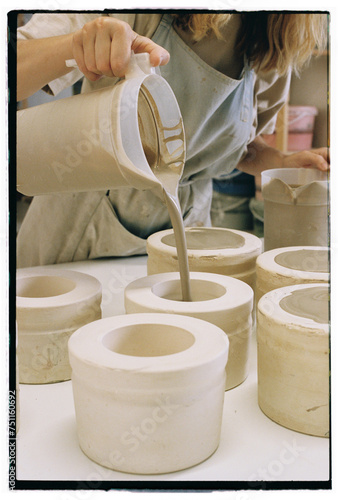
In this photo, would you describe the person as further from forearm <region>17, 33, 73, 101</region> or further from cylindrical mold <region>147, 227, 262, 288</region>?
cylindrical mold <region>147, 227, 262, 288</region>

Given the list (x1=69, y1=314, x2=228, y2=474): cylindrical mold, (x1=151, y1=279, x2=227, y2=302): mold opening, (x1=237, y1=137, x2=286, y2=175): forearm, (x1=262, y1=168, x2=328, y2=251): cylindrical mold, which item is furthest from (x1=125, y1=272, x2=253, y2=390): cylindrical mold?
(x1=237, y1=137, x2=286, y2=175): forearm

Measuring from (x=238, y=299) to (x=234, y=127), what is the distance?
61 cm

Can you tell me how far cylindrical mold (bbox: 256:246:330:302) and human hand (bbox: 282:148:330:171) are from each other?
342 mm

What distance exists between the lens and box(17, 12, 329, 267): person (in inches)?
36.0

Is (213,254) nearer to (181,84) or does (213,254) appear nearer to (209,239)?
(209,239)

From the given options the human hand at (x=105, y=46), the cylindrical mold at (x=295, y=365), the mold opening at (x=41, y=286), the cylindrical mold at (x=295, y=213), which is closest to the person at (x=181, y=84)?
the human hand at (x=105, y=46)

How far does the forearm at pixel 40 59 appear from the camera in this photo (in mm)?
916

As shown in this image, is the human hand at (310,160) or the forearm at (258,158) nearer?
the human hand at (310,160)

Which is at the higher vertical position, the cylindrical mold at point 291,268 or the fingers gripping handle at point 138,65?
the fingers gripping handle at point 138,65

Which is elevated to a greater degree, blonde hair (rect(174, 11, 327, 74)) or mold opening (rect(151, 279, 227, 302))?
blonde hair (rect(174, 11, 327, 74))

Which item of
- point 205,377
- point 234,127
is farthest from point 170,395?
point 234,127

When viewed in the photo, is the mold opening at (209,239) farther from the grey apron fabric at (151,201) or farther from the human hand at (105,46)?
the human hand at (105,46)

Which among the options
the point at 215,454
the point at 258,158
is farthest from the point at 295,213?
the point at 215,454

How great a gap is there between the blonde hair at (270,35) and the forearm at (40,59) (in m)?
0.29
